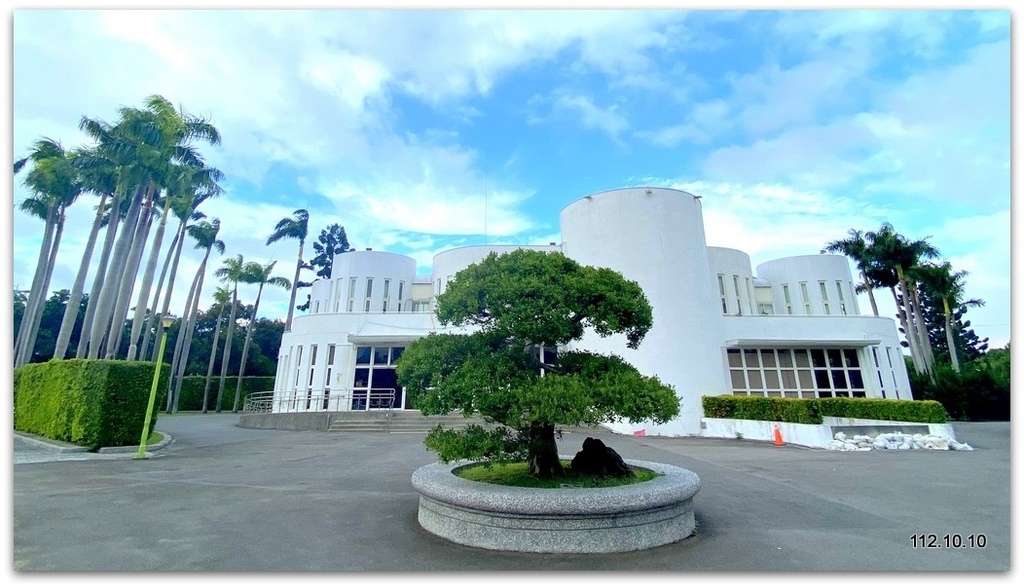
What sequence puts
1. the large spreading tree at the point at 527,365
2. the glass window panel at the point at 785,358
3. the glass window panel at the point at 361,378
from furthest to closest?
the glass window panel at the point at 361,378
the glass window panel at the point at 785,358
the large spreading tree at the point at 527,365

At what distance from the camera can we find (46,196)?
722 inches

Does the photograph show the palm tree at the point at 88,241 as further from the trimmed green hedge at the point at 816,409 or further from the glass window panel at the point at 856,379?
the glass window panel at the point at 856,379

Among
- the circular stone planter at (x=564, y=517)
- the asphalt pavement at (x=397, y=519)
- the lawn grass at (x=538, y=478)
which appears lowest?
the asphalt pavement at (x=397, y=519)

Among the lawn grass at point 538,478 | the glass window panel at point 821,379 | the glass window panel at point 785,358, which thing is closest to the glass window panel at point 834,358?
the glass window panel at point 821,379

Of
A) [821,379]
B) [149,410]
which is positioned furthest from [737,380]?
[149,410]

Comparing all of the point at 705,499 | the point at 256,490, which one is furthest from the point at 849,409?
the point at 256,490

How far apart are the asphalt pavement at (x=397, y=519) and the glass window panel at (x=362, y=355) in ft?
33.2

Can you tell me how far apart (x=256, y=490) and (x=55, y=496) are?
7.33 feet

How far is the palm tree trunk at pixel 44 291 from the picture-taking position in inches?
650

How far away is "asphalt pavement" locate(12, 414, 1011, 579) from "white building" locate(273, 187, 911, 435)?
6.65 metres

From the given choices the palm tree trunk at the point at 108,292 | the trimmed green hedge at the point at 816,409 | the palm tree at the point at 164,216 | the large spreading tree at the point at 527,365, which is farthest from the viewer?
the palm tree at the point at 164,216

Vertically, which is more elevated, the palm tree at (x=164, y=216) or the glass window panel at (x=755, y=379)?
the palm tree at (x=164, y=216)

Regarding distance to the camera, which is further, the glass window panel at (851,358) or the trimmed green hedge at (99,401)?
the glass window panel at (851,358)

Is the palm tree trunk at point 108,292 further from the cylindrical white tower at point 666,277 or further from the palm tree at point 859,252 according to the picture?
the palm tree at point 859,252
